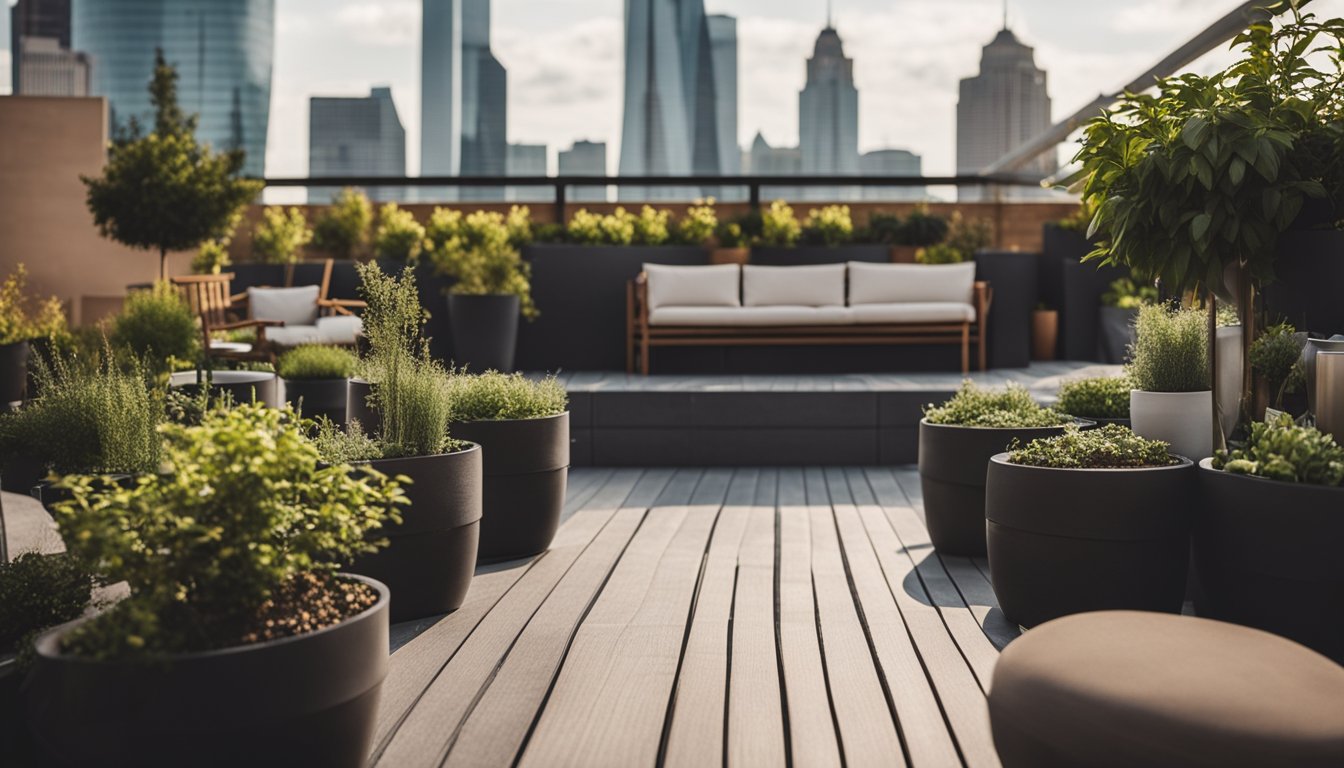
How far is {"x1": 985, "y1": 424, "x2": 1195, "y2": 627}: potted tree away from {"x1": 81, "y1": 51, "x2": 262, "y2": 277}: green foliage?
8764 mm

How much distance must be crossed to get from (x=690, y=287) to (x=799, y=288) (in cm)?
84

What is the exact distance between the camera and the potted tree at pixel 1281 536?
2.41 m

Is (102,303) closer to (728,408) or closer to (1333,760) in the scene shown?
(728,408)

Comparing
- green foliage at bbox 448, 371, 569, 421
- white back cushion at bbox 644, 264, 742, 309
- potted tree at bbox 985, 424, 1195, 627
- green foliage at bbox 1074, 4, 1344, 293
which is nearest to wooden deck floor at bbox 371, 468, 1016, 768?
potted tree at bbox 985, 424, 1195, 627

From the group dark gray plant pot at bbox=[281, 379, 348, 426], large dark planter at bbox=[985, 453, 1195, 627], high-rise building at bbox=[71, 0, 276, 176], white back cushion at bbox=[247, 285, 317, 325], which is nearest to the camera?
large dark planter at bbox=[985, 453, 1195, 627]

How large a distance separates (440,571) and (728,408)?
3.70m

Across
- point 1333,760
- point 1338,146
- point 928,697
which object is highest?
point 1338,146

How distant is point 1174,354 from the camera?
3.35 meters

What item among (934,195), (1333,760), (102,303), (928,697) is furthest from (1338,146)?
(102,303)

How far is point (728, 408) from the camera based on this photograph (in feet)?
22.0

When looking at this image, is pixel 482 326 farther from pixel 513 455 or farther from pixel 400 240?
pixel 513 455

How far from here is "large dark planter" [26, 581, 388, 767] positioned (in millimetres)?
1680

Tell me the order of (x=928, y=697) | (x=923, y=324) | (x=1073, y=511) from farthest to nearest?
1. (x=923, y=324)
2. (x=1073, y=511)
3. (x=928, y=697)

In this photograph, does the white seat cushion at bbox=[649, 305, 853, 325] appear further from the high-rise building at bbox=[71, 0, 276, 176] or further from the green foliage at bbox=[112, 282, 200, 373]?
the high-rise building at bbox=[71, 0, 276, 176]
